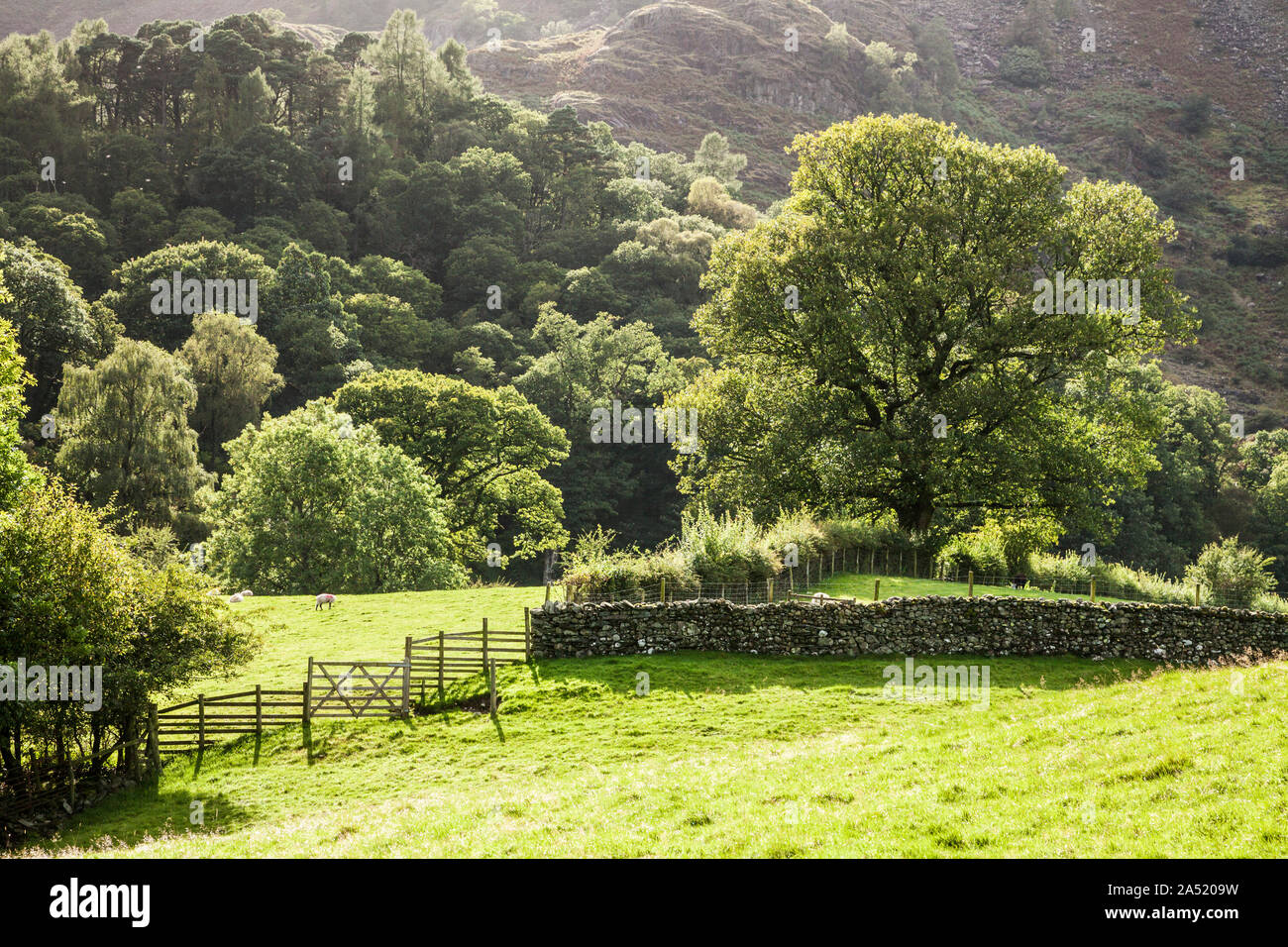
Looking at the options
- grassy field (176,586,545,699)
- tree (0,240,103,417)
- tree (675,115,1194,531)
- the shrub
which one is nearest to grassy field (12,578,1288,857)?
grassy field (176,586,545,699)

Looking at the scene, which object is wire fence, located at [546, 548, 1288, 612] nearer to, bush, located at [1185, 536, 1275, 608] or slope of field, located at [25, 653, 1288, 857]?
bush, located at [1185, 536, 1275, 608]

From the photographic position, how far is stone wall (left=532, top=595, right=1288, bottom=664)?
25.7 metres

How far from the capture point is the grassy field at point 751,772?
9836 millimetres

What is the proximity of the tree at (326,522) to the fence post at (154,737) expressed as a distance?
846 inches

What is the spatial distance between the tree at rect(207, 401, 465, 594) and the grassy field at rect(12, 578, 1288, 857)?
16.1m

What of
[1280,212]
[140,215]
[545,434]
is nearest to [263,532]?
[545,434]

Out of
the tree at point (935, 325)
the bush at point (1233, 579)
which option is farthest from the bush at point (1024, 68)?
the bush at point (1233, 579)

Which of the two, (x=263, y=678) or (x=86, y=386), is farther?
(x=86, y=386)

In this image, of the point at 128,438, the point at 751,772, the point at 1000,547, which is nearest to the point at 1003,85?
the point at 1000,547

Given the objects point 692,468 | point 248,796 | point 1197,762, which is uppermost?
point 692,468

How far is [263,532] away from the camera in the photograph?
43.0 m

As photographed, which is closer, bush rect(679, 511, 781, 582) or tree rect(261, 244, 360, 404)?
bush rect(679, 511, 781, 582)
